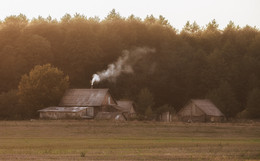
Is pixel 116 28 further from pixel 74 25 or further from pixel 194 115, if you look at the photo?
pixel 194 115

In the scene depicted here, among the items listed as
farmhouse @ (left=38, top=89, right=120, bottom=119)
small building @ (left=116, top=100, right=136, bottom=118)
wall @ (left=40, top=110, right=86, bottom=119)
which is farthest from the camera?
small building @ (left=116, top=100, right=136, bottom=118)

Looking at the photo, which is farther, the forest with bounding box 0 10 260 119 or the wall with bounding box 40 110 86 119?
the forest with bounding box 0 10 260 119

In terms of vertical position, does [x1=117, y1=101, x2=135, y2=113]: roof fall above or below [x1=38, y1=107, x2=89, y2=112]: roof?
above

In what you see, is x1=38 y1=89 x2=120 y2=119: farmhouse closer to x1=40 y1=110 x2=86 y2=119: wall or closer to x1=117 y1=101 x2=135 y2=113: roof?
x1=40 y1=110 x2=86 y2=119: wall

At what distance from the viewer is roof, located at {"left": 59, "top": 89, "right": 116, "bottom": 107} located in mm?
90500

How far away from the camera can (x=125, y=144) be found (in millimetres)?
42844

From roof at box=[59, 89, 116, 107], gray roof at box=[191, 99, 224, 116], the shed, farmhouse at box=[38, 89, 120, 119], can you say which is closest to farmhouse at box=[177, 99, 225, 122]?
gray roof at box=[191, 99, 224, 116]

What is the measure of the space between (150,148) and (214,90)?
2683 inches

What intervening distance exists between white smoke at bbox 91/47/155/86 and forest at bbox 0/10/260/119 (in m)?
0.52

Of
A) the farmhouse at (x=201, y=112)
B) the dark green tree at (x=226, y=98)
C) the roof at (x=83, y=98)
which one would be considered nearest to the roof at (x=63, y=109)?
the roof at (x=83, y=98)

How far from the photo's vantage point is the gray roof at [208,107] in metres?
95.9

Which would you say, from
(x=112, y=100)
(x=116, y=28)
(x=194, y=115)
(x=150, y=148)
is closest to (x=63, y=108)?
(x=112, y=100)

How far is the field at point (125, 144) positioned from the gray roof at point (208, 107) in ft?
101

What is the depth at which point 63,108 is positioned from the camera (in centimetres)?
8769
